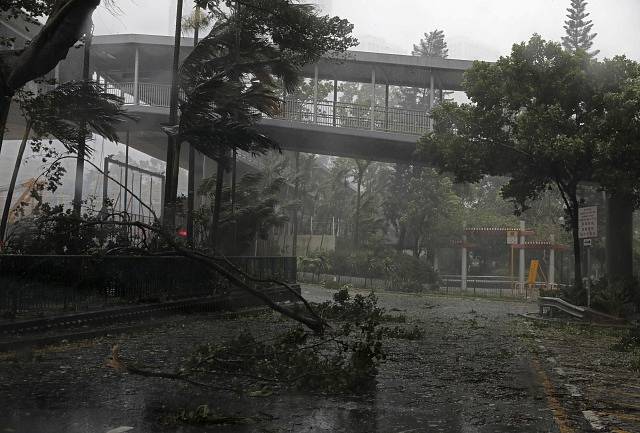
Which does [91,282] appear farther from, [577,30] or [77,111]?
[577,30]

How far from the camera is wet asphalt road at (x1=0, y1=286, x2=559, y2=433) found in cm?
580

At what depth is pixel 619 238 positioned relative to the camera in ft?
80.9

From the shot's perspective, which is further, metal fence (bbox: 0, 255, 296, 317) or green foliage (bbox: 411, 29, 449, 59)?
green foliage (bbox: 411, 29, 449, 59)

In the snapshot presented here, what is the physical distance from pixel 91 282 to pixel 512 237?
1193 inches

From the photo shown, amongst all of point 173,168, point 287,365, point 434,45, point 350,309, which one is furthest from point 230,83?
point 434,45

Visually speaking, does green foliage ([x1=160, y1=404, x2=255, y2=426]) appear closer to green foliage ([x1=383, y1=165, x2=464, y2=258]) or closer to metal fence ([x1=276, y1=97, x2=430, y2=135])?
metal fence ([x1=276, y1=97, x2=430, y2=135])

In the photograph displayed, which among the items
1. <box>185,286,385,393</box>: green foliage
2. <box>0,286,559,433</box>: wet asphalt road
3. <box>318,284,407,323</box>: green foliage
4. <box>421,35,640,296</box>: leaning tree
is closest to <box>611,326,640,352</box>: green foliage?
<box>0,286,559,433</box>: wet asphalt road

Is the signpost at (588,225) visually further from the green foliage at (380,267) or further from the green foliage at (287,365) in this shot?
the green foliage at (380,267)

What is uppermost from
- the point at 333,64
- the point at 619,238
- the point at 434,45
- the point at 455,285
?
the point at 434,45

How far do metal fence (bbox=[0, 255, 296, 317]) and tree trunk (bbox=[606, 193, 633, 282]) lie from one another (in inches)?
606

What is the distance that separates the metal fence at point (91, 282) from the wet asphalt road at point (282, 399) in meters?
1.33

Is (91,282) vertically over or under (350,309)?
over

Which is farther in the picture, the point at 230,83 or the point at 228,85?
the point at 230,83

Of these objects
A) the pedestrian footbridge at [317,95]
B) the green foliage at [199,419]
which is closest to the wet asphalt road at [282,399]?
the green foliage at [199,419]
